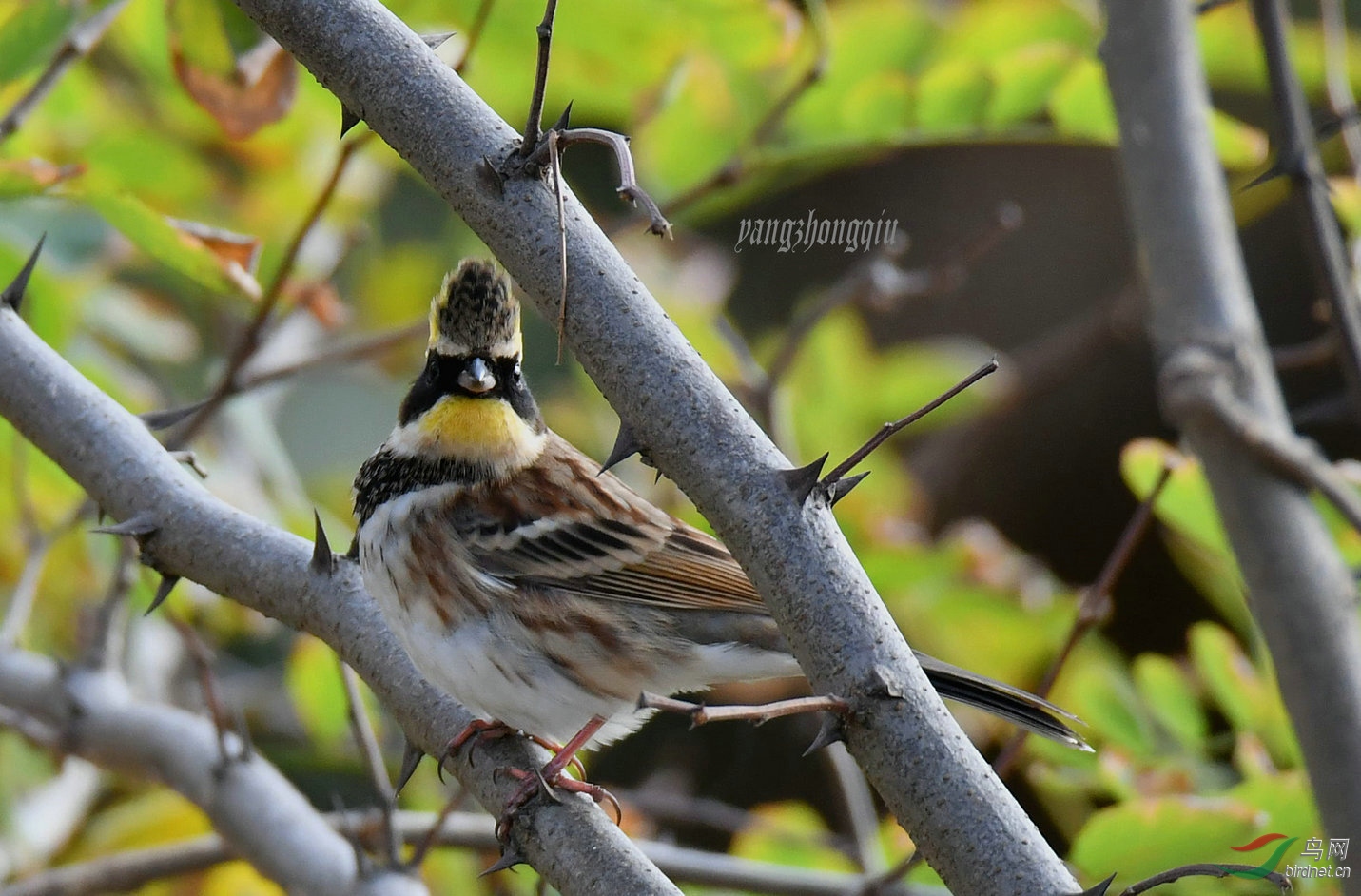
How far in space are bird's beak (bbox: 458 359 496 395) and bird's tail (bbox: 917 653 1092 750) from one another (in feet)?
3.04

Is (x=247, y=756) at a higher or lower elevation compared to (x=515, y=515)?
lower

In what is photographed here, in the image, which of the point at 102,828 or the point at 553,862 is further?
the point at 102,828

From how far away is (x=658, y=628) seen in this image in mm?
2586

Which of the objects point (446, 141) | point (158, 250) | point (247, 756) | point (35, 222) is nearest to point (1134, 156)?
point (446, 141)

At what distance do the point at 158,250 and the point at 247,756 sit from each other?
919 mm

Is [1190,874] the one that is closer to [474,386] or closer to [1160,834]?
[1160,834]

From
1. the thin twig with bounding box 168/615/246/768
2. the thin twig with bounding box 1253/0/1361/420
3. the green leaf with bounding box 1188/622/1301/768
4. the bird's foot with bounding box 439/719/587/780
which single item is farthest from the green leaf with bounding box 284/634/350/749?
the thin twig with bounding box 1253/0/1361/420

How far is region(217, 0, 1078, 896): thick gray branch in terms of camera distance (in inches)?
56.1

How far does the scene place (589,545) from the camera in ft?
8.98

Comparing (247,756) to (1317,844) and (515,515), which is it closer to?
(515,515)

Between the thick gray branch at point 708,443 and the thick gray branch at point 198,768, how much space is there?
1098mm

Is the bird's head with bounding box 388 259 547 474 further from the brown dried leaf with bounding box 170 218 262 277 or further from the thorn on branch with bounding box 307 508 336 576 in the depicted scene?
the thorn on branch with bounding box 307 508 336 576

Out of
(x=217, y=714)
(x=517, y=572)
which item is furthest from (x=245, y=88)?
(x=217, y=714)

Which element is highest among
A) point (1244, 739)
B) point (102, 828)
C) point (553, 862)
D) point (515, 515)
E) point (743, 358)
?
point (743, 358)
